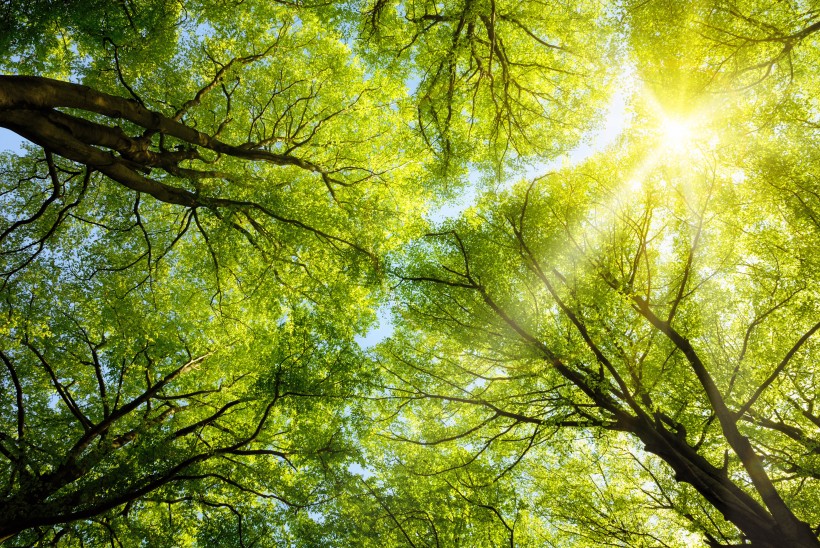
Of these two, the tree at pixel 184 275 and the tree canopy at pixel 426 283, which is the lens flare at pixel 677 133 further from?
the tree at pixel 184 275

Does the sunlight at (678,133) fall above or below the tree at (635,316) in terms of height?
above

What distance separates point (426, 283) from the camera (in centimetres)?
786

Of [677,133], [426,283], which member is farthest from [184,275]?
[677,133]

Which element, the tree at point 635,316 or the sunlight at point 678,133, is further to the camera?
the sunlight at point 678,133

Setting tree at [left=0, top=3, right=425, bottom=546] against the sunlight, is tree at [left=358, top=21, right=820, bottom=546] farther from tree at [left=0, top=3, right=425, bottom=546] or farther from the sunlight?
tree at [left=0, top=3, right=425, bottom=546]

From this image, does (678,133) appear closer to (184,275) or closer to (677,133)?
(677,133)

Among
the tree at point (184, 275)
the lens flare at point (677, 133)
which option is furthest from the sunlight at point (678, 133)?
the tree at point (184, 275)

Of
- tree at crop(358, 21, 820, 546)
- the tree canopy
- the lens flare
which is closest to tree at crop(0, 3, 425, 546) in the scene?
the tree canopy

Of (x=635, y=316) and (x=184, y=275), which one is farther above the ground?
(x=184, y=275)

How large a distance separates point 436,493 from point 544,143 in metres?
9.25

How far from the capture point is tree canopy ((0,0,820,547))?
632 cm

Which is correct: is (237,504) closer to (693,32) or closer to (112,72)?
(112,72)

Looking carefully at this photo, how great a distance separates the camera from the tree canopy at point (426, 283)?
20.7 feet

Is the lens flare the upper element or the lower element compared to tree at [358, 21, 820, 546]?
upper
